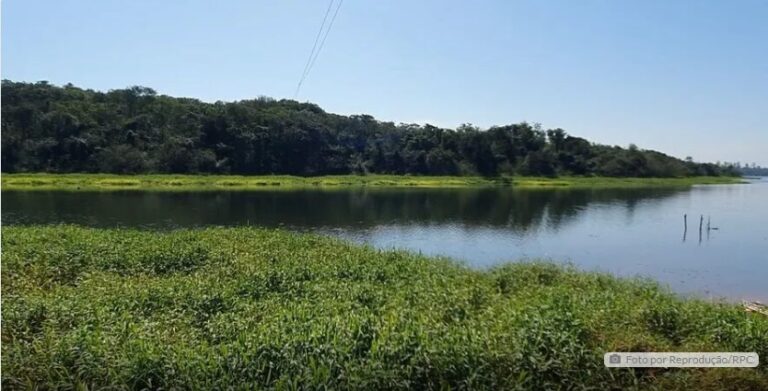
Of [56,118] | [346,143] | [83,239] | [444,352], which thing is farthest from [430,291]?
[346,143]

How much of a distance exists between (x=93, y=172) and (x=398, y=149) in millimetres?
46270

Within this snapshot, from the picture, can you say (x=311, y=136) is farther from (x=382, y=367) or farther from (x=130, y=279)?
(x=382, y=367)

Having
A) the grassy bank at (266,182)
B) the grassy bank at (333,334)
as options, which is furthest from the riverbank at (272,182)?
the grassy bank at (333,334)

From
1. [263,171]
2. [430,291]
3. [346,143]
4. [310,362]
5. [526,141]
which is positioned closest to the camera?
[310,362]

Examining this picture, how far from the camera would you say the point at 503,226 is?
104 feet

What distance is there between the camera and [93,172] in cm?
6794

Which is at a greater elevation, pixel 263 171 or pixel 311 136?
pixel 311 136

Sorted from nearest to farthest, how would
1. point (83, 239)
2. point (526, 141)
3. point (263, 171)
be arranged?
point (83, 239)
point (263, 171)
point (526, 141)

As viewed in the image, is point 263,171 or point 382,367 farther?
point 263,171

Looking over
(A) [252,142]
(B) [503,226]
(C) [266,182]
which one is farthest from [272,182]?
(B) [503,226]

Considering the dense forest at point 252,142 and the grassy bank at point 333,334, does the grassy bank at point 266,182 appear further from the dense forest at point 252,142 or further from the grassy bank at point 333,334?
the grassy bank at point 333,334

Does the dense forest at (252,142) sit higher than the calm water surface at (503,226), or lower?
higher

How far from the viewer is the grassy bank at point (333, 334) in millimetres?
5160

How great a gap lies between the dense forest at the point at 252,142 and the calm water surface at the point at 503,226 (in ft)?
87.5
